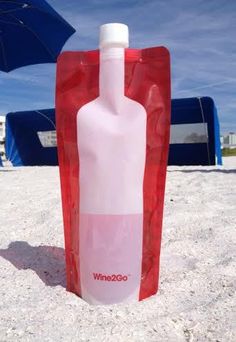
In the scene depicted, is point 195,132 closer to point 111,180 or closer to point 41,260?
point 41,260

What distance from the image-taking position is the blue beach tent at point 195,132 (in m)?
6.01

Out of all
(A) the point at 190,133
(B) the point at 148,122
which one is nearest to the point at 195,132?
(A) the point at 190,133

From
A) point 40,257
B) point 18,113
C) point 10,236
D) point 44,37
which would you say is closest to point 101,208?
point 40,257

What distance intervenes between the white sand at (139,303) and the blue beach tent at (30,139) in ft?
16.8

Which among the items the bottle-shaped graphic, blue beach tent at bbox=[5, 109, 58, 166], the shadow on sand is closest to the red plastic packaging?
the bottle-shaped graphic

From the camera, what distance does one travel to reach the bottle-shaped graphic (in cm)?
93

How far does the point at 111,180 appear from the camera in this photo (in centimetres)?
93

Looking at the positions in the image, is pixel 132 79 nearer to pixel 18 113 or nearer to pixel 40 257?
pixel 40 257

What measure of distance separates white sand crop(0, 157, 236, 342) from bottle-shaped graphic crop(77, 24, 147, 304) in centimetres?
7

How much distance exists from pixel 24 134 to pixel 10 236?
581 cm

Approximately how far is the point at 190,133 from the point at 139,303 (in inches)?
216

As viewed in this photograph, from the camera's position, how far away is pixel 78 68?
0.99 metres

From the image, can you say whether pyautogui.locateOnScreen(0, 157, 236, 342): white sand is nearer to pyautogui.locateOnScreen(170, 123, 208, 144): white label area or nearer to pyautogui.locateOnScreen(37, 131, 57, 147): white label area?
pyautogui.locateOnScreen(170, 123, 208, 144): white label area

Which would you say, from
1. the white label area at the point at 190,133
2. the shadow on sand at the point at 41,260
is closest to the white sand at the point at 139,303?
the shadow on sand at the point at 41,260
